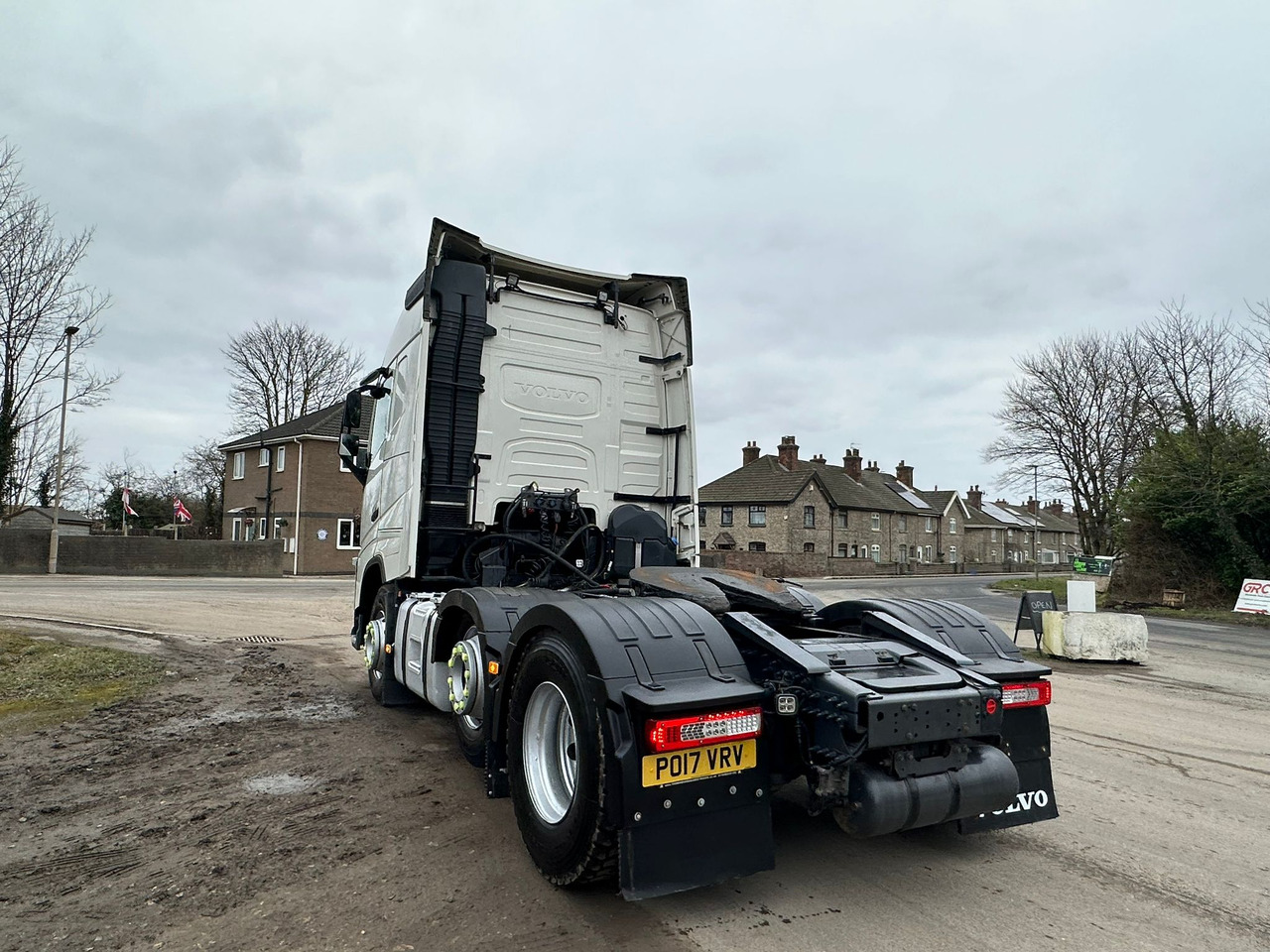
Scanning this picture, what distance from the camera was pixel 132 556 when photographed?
2975 centimetres

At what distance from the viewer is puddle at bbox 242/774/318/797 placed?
15.5ft

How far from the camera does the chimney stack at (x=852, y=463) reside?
67500 mm

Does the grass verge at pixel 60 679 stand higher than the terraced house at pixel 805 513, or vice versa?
the terraced house at pixel 805 513

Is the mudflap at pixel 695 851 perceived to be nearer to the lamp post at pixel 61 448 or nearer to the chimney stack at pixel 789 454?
the lamp post at pixel 61 448

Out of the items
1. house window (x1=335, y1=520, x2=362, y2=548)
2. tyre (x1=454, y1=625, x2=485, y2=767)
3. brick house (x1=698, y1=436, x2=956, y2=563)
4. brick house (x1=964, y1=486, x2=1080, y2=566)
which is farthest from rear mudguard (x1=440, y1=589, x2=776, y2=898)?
brick house (x1=964, y1=486, x2=1080, y2=566)

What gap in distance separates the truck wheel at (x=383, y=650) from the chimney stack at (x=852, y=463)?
6327 cm

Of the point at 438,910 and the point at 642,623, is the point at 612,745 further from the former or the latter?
the point at 438,910

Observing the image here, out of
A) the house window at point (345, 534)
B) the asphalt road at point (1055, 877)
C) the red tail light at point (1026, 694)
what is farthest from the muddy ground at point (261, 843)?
the house window at point (345, 534)

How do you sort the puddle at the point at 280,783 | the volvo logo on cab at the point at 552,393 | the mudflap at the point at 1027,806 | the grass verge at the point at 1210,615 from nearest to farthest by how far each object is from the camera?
1. the mudflap at the point at 1027,806
2. the puddle at the point at 280,783
3. the volvo logo on cab at the point at 552,393
4. the grass verge at the point at 1210,615

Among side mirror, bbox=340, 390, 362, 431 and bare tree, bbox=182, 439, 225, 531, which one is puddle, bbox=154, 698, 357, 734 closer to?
side mirror, bbox=340, 390, 362, 431

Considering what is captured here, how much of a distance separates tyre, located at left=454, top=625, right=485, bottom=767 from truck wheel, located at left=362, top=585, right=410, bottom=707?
1890mm

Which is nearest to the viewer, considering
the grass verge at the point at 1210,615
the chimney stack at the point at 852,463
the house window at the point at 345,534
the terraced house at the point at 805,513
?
the grass verge at the point at 1210,615

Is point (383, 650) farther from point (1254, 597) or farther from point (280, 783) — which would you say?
point (1254, 597)

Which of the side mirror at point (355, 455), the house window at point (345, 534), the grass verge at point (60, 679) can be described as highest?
the side mirror at point (355, 455)
